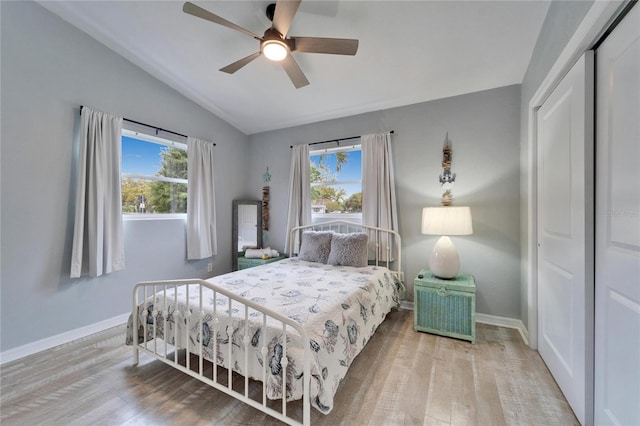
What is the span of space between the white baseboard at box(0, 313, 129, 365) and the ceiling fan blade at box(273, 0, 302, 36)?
329cm

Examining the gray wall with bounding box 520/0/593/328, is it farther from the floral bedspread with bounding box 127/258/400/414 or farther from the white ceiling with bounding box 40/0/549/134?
the floral bedspread with bounding box 127/258/400/414

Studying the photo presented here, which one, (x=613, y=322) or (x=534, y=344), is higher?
(x=613, y=322)

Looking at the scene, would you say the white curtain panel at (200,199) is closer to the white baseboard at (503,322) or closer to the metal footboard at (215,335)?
the metal footboard at (215,335)

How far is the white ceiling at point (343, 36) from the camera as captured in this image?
203 cm

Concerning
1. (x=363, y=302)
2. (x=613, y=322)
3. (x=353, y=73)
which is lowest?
(x=363, y=302)

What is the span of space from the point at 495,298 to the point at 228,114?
4265 millimetres

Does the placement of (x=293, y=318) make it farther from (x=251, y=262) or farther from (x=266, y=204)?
(x=266, y=204)

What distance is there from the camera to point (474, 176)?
9.39ft

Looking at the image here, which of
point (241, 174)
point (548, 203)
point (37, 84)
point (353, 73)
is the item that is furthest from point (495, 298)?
point (37, 84)

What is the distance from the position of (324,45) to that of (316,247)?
2152 mm

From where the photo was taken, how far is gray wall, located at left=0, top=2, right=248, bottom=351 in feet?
7.12

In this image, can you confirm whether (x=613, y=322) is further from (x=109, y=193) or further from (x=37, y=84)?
(x=37, y=84)

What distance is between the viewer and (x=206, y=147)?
376 centimetres

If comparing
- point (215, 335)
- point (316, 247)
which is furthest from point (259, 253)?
point (215, 335)
